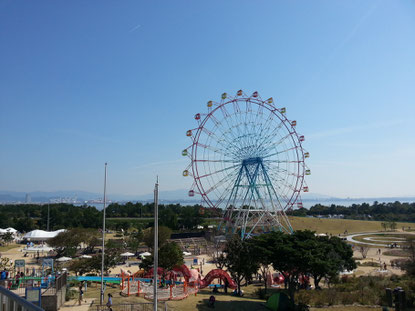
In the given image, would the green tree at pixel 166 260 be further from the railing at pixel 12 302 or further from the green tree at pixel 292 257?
the railing at pixel 12 302

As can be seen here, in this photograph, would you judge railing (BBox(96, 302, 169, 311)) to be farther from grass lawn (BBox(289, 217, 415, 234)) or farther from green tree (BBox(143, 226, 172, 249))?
grass lawn (BBox(289, 217, 415, 234))

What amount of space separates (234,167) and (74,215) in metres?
76.5

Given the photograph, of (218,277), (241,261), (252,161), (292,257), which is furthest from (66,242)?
(292,257)

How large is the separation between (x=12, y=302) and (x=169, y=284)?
2761 centimetres

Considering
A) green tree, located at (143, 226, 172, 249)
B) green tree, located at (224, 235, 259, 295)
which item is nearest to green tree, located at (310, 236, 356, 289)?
green tree, located at (224, 235, 259, 295)

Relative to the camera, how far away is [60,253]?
51.6 meters

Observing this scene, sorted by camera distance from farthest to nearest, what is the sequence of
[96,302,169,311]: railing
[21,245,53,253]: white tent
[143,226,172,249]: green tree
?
1. [143,226,172,249]: green tree
2. [21,245,53,253]: white tent
3. [96,302,169,311]: railing

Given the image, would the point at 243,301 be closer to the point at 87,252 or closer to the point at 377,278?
the point at 377,278

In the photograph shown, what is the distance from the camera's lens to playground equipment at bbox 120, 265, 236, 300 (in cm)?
2588

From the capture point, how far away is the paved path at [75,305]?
22.7m

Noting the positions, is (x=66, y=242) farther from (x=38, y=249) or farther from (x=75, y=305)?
(x=75, y=305)

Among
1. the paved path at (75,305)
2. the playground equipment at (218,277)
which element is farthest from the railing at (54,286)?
the playground equipment at (218,277)

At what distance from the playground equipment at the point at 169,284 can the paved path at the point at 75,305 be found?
8.52 ft

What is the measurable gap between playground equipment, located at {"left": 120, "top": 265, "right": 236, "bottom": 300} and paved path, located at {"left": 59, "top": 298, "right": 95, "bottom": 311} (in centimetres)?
260
